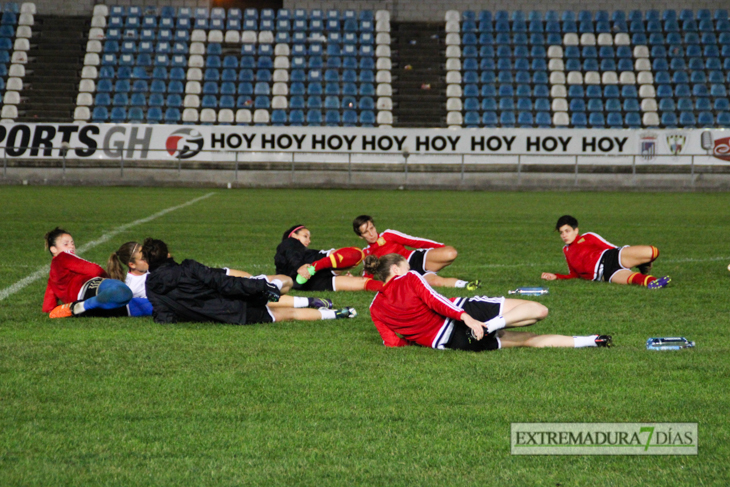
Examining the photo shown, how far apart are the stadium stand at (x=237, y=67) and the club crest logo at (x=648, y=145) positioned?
9.30 m

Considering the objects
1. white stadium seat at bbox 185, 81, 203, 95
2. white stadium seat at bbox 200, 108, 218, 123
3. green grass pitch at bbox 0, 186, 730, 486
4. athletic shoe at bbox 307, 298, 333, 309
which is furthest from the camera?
white stadium seat at bbox 185, 81, 203, 95

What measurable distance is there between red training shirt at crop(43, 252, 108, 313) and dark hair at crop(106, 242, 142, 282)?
144 mm

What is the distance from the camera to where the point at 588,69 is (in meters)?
34.0

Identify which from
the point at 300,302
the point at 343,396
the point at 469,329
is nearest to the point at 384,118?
the point at 300,302

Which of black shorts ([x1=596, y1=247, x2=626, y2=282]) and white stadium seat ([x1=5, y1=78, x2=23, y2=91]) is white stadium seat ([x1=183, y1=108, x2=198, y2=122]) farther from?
black shorts ([x1=596, y1=247, x2=626, y2=282])

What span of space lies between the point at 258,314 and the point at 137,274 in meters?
1.15

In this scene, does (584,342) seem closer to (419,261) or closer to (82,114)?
(419,261)

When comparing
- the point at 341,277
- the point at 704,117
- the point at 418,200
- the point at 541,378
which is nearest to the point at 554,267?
the point at 341,277

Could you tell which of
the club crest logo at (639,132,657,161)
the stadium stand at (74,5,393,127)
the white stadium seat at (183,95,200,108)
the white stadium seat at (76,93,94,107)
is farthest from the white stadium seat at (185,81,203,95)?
the club crest logo at (639,132,657,161)

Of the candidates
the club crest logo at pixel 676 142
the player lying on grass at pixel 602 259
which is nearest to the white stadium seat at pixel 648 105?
the club crest logo at pixel 676 142

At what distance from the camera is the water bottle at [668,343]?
218 inches

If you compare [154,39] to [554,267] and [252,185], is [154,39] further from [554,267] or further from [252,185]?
[554,267]

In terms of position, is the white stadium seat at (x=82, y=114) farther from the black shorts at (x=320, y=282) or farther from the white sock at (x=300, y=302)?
the white sock at (x=300, y=302)

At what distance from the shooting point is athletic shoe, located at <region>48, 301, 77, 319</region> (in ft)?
22.1
